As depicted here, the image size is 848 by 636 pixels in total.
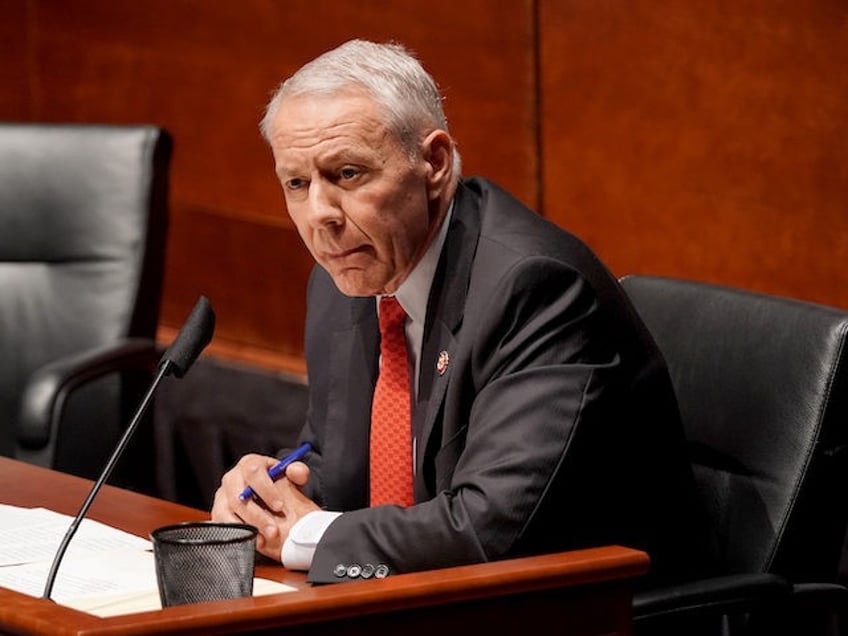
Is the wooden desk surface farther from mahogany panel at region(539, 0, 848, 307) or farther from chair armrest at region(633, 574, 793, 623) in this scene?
mahogany panel at region(539, 0, 848, 307)

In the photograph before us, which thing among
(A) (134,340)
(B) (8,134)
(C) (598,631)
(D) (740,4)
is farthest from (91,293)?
(C) (598,631)

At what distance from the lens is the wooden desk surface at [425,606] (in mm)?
1572

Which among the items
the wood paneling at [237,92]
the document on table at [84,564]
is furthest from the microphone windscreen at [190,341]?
the wood paneling at [237,92]

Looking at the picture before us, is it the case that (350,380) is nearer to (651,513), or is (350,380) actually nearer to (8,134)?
(651,513)

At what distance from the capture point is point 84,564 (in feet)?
6.67

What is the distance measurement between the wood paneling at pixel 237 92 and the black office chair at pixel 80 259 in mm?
867

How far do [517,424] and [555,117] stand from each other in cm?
191

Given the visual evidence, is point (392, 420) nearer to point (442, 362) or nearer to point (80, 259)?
point (442, 362)

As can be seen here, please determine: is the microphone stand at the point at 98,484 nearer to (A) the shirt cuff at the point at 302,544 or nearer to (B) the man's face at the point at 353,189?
(A) the shirt cuff at the point at 302,544

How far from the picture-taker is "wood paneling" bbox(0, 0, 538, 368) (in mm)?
4008

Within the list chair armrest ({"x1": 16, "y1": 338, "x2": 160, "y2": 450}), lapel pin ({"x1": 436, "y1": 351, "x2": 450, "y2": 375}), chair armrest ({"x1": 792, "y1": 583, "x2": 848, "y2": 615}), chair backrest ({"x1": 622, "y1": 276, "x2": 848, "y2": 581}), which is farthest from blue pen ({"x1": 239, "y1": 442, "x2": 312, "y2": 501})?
chair armrest ({"x1": 16, "y1": 338, "x2": 160, "y2": 450})

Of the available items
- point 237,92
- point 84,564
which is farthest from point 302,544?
point 237,92

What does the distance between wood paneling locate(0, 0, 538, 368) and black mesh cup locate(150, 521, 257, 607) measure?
2327 millimetres

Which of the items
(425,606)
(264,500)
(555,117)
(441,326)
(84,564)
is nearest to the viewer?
(425,606)
